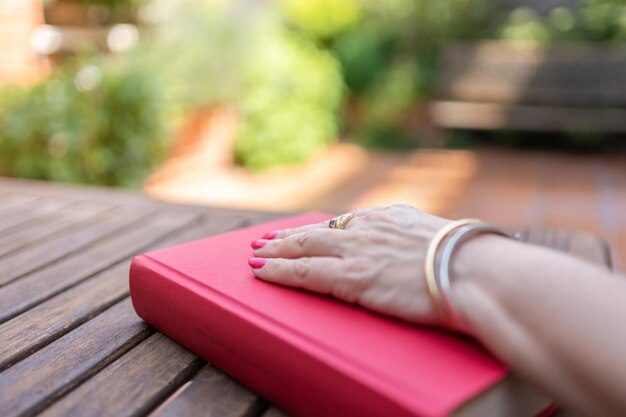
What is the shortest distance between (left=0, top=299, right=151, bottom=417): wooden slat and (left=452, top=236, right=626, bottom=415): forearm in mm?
367

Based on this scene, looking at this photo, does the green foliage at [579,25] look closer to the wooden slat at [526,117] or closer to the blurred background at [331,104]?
the blurred background at [331,104]

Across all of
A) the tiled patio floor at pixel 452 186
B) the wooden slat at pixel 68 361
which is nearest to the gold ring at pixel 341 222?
the wooden slat at pixel 68 361

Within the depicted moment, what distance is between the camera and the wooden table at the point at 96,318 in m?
0.60

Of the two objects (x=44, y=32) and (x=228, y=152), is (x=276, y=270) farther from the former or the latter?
(x=44, y=32)

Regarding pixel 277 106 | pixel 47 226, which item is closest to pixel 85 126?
pixel 277 106

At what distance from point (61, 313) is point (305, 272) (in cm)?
37

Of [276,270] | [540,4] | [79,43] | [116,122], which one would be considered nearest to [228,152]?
[116,122]

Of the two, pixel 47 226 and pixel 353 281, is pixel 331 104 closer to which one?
pixel 47 226

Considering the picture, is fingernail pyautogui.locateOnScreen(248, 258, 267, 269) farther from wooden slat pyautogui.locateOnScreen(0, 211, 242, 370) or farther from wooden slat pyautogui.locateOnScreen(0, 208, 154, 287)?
wooden slat pyautogui.locateOnScreen(0, 208, 154, 287)

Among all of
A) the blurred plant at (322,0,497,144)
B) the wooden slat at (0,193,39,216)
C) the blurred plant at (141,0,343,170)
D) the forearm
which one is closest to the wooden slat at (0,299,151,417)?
the forearm

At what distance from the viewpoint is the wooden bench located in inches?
194

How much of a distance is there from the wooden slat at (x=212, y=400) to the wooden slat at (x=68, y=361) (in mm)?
71

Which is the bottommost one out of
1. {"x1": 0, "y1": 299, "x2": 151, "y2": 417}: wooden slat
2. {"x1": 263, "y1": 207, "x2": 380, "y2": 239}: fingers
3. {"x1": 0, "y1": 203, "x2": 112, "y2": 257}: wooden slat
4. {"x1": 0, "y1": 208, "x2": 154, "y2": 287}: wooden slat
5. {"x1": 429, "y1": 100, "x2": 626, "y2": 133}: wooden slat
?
{"x1": 429, "y1": 100, "x2": 626, "y2": 133}: wooden slat

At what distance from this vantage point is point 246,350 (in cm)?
61
